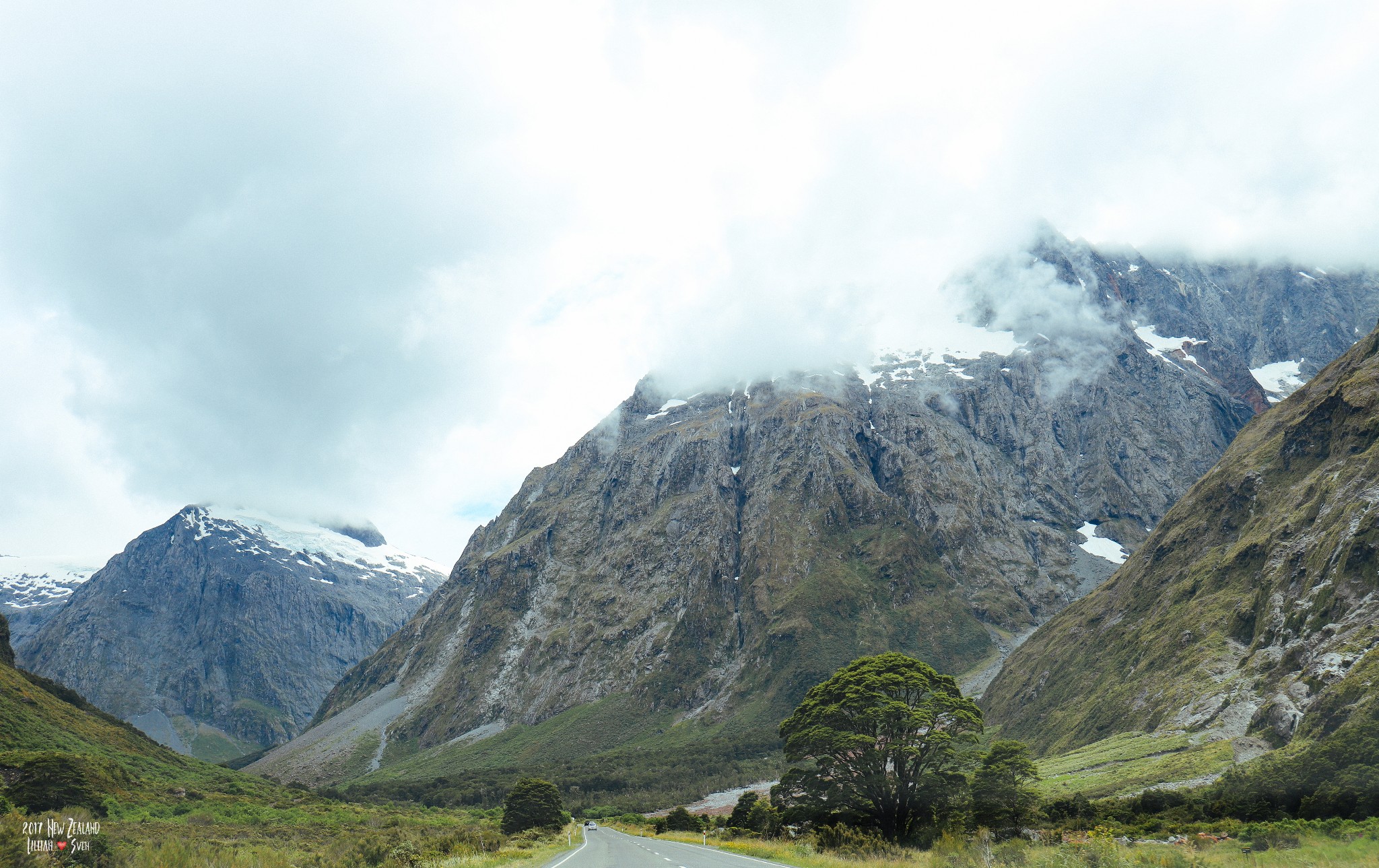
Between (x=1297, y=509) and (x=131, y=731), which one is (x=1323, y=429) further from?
(x=131, y=731)

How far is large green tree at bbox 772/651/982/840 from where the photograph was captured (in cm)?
3750

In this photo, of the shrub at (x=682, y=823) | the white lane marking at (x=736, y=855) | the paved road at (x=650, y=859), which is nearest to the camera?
the paved road at (x=650, y=859)

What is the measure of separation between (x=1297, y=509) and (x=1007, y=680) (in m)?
77.9

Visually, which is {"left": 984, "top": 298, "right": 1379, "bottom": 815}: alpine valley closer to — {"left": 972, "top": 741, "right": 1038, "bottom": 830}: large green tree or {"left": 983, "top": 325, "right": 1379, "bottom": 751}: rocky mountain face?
{"left": 983, "top": 325, "right": 1379, "bottom": 751}: rocky mountain face

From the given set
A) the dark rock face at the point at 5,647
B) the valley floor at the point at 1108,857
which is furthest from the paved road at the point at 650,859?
the dark rock face at the point at 5,647

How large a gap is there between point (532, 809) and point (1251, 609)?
9359 centimetres

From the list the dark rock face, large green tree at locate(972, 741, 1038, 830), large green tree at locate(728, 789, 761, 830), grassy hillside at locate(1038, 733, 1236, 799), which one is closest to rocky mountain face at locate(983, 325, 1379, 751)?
grassy hillside at locate(1038, 733, 1236, 799)

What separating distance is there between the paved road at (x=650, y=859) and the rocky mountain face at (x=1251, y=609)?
39.6 m

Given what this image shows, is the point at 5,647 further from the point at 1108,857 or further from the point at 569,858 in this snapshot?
the point at 1108,857

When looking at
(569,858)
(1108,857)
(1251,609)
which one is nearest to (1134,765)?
(1251,609)

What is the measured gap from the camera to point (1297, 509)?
103500 mm

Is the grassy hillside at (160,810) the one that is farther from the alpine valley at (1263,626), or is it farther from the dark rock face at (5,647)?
the alpine valley at (1263,626)

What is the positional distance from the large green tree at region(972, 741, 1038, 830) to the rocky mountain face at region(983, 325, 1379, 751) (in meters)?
20.0

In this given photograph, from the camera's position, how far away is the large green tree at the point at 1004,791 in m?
40.7
